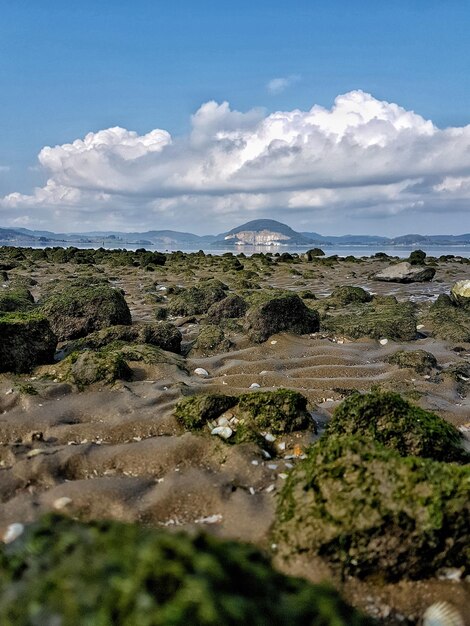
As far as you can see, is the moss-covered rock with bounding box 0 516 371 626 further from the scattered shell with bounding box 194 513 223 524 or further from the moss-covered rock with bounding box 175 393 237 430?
the moss-covered rock with bounding box 175 393 237 430

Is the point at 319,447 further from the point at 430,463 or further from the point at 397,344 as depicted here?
the point at 397,344

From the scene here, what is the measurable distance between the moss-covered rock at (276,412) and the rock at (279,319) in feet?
12.0

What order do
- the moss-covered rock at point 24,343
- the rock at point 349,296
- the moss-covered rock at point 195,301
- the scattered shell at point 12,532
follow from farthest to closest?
the rock at point 349,296 → the moss-covered rock at point 195,301 → the moss-covered rock at point 24,343 → the scattered shell at point 12,532

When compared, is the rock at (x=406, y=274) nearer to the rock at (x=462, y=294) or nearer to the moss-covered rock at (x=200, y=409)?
the rock at (x=462, y=294)

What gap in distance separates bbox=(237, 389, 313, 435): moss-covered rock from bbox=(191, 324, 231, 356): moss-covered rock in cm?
311

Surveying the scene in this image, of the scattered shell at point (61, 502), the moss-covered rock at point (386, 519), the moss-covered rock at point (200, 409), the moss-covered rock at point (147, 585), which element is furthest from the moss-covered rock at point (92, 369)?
the moss-covered rock at point (147, 585)

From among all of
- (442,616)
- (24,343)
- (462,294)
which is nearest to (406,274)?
(462,294)

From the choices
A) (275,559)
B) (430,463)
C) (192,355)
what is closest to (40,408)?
(192,355)

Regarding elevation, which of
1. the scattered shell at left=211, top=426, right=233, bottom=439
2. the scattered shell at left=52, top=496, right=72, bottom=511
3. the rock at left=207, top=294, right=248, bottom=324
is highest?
the rock at left=207, top=294, right=248, bottom=324

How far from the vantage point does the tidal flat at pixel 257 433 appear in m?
2.78

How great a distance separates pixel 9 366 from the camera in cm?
675

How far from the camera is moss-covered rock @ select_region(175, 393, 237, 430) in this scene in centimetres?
509

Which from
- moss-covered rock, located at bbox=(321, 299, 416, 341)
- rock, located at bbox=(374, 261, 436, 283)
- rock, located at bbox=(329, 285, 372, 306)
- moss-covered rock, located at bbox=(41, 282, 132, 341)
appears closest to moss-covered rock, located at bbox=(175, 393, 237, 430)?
moss-covered rock, located at bbox=(321, 299, 416, 341)

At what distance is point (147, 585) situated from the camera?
5.26 ft
